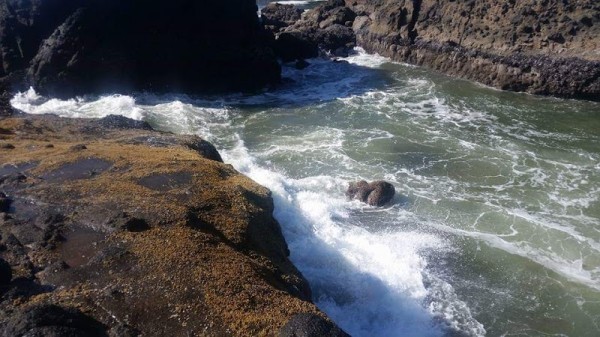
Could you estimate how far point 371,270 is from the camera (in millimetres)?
15750

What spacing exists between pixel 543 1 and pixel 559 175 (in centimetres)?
1840

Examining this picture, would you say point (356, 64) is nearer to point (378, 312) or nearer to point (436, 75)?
point (436, 75)

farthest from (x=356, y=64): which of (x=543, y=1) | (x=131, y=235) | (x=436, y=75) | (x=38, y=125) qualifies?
(x=131, y=235)

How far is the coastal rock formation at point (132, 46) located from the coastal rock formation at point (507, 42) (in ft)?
46.3

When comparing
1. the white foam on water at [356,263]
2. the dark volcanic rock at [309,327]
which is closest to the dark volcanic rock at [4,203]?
the white foam on water at [356,263]

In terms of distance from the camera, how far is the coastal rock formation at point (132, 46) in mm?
34500

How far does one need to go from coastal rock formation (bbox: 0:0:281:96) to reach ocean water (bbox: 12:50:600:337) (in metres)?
1.66

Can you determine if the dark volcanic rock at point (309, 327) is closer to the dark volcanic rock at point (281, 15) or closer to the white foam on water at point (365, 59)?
the white foam on water at point (365, 59)

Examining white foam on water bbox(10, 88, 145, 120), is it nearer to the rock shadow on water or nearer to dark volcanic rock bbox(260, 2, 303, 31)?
the rock shadow on water

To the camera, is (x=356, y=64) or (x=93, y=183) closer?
(x=93, y=183)

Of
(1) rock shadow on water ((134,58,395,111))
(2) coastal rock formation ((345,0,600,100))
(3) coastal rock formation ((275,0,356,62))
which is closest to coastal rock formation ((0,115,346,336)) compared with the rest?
(1) rock shadow on water ((134,58,395,111))

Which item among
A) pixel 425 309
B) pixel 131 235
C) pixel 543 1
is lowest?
pixel 425 309

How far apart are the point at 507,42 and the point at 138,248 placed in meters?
33.3

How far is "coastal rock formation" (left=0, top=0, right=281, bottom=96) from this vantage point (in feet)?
113
